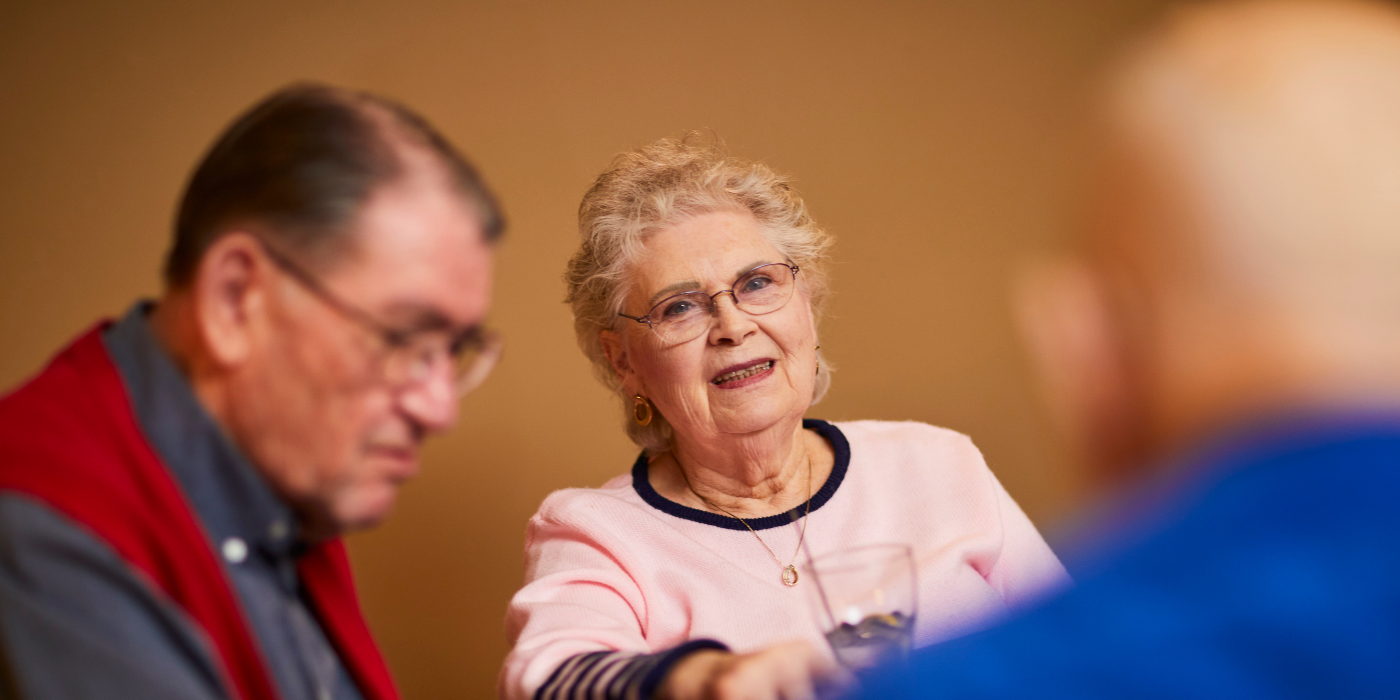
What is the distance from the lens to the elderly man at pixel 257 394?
2.56 ft

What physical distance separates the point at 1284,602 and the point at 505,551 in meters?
2.18

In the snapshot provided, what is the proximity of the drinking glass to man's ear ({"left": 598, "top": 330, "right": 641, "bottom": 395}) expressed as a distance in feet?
3.19

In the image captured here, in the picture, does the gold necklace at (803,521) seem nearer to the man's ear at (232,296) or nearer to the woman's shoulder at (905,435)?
the woman's shoulder at (905,435)

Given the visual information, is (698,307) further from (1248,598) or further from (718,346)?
(1248,598)

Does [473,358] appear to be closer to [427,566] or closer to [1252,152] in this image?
[1252,152]

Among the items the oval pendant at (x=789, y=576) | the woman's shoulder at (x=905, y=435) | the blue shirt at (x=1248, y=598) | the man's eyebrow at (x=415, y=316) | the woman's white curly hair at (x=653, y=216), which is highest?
the woman's white curly hair at (x=653, y=216)

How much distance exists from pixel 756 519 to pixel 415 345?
105 centimetres

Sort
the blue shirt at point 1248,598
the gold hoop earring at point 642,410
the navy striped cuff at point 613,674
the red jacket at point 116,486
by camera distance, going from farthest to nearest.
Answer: the gold hoop earring at point 642,410 < the navy striped cuff at point 613,674 < the red jacket at point 116,486 < the blue shirt at point 1248,598

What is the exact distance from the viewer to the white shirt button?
2.92 feet

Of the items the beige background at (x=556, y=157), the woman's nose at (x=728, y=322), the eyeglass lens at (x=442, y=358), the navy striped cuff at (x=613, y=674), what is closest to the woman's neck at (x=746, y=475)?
the woman's nose at (x=728, y=322)

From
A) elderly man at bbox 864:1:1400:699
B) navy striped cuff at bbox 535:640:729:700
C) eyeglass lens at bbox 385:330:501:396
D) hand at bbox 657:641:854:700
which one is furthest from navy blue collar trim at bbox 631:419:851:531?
elderly man at bbox 864:1:1400:699

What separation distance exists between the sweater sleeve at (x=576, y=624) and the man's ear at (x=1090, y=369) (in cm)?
64

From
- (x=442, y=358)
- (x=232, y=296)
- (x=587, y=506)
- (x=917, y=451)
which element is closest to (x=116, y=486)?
(x=232, y=296)

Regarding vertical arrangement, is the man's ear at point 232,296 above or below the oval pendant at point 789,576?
above
